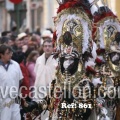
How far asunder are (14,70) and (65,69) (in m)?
2.93

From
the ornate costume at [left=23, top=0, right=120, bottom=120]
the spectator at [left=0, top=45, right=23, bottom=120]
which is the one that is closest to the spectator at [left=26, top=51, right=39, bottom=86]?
the spectator at [left=0, top=45, right=23, bottom=120]

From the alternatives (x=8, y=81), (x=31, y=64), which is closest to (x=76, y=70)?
(x=8, y=81)

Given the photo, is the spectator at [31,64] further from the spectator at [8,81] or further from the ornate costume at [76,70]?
the ornate costume at [76,70]

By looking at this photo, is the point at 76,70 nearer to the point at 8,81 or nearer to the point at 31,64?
the point at 8,81

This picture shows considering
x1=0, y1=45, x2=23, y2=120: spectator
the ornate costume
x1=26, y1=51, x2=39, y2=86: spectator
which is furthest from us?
x1=26, y1=51, x2=39, y2=86: spectator

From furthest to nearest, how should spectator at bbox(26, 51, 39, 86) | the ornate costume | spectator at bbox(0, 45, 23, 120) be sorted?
1. spectator at bbox(26, 51, 39, 86)
2. spectator at bbox(0, 45, 23, 120)
3. the ornate costume

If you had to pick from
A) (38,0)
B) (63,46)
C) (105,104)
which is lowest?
(105,104)

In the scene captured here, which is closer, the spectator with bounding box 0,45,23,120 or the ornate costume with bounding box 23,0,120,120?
the ornate costume with bounding box 23,0,120,120

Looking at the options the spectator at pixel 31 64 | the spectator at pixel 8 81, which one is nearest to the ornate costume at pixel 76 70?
the spectator at pixel 8 81

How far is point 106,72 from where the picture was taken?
12516 millimetres

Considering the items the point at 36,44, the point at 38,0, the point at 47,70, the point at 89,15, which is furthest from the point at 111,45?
the point at 38,0

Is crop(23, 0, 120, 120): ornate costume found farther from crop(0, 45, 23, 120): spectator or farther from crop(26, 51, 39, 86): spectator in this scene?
crop(26, 51, 39, 86): spectator

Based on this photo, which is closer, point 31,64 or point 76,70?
point 76,70

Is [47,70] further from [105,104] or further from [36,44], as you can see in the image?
[36,44]
